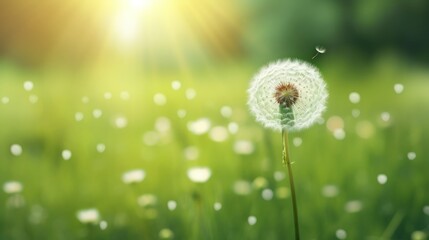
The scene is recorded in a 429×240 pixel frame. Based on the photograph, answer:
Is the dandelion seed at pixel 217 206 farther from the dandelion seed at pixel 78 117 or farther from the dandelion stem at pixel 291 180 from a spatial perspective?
the dandelion seed at pixel 78 117

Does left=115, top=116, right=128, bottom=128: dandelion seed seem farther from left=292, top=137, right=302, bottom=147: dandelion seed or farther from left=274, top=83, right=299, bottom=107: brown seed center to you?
left=274, top=83, right=299, bottom=107: brown seed center

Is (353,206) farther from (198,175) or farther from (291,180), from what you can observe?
(291,180)

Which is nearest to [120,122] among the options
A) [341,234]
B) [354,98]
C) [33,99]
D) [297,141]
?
[33,99]

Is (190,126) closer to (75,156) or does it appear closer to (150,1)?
(75,156)

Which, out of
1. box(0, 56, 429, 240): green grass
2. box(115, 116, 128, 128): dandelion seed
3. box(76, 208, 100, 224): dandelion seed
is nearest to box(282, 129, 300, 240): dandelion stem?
box(0, 56, 429, 240): green grass

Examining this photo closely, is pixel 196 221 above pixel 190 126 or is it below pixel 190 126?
below

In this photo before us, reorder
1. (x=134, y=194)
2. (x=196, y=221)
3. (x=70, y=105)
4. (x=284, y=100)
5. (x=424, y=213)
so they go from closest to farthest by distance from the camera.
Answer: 1. (x=284, y=100)
2. (x=196, y=221)
3. (x=424, y=213)
4. (x=134, y=194)
5. (x=70, y=105)

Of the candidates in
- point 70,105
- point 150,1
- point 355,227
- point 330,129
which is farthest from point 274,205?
point 150,1
